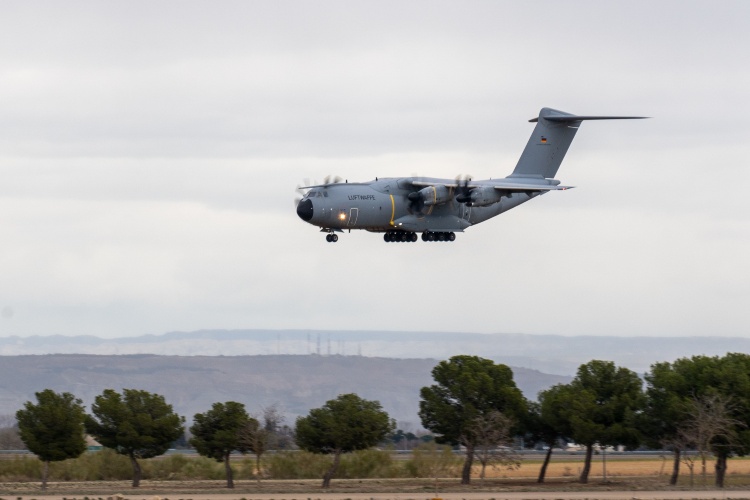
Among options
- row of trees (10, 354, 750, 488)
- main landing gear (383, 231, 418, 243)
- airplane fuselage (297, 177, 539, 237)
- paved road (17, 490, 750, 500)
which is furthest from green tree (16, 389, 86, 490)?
airplane fuselage (297, 177, 539, 237)

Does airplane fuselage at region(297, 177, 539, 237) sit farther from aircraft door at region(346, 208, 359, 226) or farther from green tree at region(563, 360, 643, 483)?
green tree at region(563, 360, 643, 483)

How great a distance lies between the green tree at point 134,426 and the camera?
81438 mm

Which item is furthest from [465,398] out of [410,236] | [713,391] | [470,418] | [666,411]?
[410,236]

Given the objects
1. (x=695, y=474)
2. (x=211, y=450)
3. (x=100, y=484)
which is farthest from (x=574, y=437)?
(x=100, y=484)

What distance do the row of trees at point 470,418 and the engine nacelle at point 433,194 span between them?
18590mm

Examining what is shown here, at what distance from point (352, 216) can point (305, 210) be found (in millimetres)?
2711

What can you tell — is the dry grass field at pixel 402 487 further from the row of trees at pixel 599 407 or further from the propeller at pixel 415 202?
the propeller at pixel 415 202

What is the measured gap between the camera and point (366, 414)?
81.3 meters

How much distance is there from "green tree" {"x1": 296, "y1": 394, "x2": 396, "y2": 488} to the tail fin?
1803 centimetres

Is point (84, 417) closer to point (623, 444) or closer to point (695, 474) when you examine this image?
point (623, 444)

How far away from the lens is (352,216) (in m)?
62.8

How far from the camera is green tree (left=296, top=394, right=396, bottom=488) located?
8031 cm

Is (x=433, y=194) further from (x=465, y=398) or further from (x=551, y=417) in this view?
(x=551, y=417)

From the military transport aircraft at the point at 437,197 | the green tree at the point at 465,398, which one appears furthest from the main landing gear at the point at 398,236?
the green tree at the point at 465,398
